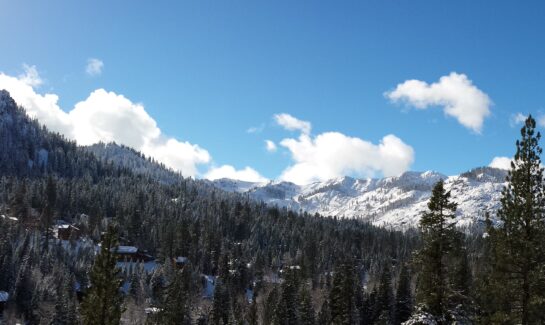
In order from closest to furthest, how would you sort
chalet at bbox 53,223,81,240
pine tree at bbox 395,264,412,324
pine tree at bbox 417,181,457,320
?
pine tree at bbox 417,181,457,320
pine tree at bbox 395,264,412,324
chalet at bbox 53,223,81,240

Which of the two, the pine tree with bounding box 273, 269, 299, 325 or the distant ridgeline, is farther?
the distant ridgeline

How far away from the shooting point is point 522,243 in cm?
2669

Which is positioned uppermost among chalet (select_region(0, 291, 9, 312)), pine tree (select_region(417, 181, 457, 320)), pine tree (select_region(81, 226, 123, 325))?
pine tree (select_region(417, 181, 457, 320))

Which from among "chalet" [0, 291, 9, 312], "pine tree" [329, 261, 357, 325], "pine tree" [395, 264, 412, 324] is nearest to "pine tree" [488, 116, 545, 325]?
"pine tree" [329, 261, 357, 325]

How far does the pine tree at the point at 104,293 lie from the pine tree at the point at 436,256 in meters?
20.4

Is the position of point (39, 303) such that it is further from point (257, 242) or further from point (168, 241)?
point (257, 242)

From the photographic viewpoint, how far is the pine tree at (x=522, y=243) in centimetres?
2605

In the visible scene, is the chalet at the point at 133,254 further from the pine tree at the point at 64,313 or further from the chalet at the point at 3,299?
the pine tree at the point at 64,313

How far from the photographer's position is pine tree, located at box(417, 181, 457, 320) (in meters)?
29.1

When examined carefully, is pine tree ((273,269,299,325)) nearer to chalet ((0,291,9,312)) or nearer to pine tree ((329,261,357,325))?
pine tree ((329,261,357,325))

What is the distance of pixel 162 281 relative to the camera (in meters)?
118

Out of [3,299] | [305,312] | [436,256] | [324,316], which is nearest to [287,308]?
[305,312]

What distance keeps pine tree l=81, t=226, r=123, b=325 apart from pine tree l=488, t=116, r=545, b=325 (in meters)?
24.5

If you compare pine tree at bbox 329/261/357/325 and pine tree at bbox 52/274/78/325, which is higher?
pine tree at bbox 329/261/357/325
